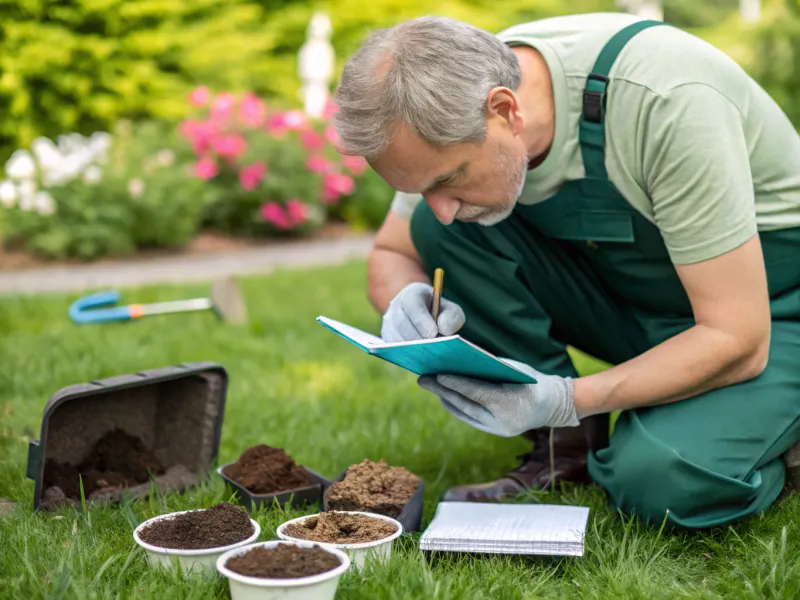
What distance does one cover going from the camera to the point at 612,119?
7.47 ft

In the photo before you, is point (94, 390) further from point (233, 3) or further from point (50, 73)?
point (233, 3)

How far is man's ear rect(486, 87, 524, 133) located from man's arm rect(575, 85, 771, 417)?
0.97ft

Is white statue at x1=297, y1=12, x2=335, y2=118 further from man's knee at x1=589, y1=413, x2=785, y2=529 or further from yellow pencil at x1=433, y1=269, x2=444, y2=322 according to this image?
man's knee at x1=589, y1=413, x2=785, y2=529

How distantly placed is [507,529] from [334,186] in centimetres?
618

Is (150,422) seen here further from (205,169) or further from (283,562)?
(205,169)

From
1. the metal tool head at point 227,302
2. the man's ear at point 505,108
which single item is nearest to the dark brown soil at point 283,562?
the man's ear at point 505,108

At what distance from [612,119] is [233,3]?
9.46m

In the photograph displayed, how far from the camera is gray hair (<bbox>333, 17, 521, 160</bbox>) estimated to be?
2.14 metres

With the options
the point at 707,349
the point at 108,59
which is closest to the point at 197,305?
the point at 707,349

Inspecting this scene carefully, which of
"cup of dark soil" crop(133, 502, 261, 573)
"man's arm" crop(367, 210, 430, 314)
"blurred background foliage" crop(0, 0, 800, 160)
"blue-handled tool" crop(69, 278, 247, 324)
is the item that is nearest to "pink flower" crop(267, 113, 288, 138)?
"blurred background foliage" crop(0, 0, 800, 160)

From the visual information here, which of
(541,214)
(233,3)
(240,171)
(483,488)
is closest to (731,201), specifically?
(541,214)

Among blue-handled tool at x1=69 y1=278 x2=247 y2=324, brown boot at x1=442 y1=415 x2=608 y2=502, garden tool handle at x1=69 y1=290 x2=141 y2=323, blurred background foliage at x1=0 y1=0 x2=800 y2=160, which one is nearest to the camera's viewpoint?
brown boot at x1=442 y1=415 x2=608 y2=502

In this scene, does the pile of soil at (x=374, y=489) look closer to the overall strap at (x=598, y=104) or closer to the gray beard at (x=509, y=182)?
the gray beard at (x=509, y=182)

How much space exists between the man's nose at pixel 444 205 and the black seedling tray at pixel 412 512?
25.6 inches
